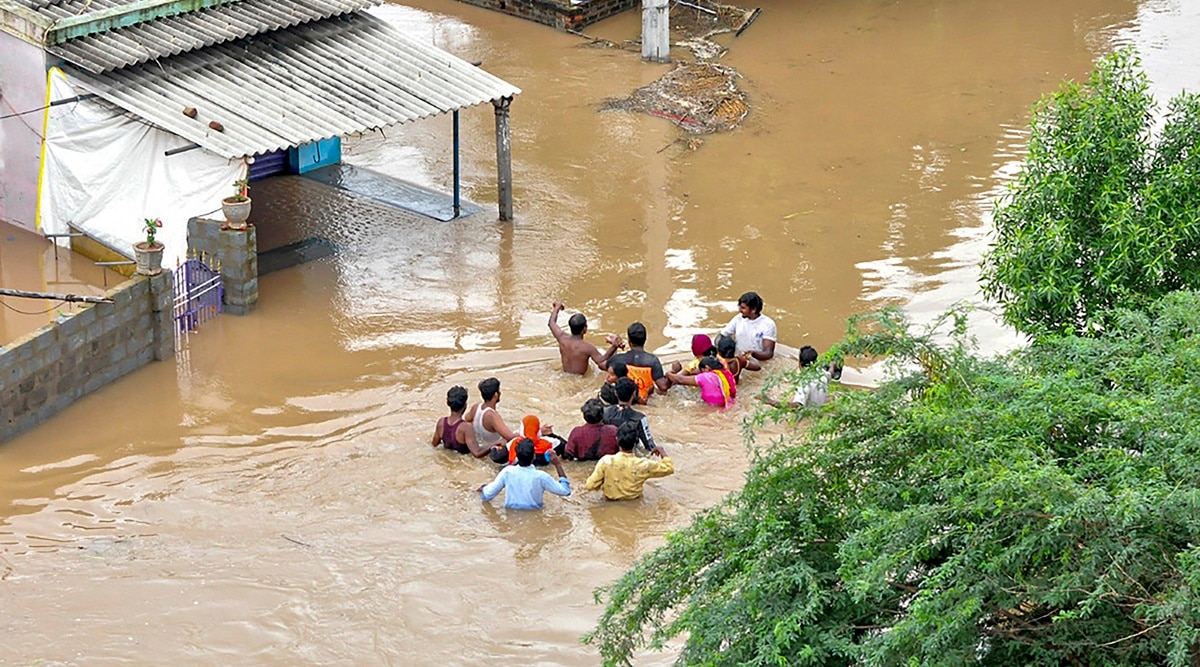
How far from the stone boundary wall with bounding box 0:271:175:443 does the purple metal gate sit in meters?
0.43

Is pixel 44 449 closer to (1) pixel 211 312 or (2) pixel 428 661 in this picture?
(1) pixel 211 312

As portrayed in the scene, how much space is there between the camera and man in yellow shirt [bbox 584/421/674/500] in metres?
11.1

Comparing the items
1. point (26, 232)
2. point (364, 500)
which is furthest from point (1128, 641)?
point (26, 232)

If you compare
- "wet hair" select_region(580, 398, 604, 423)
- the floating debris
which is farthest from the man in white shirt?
the floating debris

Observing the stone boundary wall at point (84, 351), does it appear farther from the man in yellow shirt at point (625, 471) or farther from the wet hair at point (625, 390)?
the man in yellow shirt at point (625, 471)

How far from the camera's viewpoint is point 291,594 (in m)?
10.1

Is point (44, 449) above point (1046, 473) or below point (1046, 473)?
below

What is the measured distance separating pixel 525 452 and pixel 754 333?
3337mm

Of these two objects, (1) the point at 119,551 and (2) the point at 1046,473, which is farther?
(1) the point at 119,551

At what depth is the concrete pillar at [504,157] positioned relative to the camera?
16.8 m

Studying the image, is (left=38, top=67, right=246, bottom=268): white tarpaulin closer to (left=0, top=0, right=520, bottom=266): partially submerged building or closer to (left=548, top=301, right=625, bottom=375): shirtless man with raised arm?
(left=0, top=0, right=520, bottom=266): partially submerged building

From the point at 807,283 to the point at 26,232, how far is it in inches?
330

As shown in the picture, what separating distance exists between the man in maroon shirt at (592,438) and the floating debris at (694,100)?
8.73 meters

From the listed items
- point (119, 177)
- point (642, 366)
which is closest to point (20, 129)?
point (119, 177)
